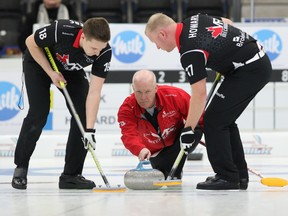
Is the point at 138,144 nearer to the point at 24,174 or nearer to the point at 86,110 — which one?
the point at 86,110

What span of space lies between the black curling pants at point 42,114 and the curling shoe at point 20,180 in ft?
0.15

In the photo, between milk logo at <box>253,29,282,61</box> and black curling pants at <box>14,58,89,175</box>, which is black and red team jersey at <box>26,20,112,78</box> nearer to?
black curling pants at <box>14,58,89,175</box>

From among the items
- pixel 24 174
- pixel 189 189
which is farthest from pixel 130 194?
pixel 24 174

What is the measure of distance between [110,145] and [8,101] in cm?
111

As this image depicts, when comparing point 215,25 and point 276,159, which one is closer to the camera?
point 215,25

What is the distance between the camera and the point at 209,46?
4586 millimetres

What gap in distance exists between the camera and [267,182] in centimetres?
493

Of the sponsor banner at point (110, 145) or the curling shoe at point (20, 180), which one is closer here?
the curling shoe at point (20, 180)

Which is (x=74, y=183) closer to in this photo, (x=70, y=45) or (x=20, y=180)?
(x=20, y=180)

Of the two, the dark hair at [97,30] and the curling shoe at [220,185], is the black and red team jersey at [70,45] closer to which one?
the dark hair at [97,30]

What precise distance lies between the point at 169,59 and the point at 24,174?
332 centimetres

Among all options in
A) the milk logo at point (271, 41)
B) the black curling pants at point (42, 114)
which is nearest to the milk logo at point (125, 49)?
the milk logo at point (271, 41)

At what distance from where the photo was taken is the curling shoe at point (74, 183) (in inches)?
197

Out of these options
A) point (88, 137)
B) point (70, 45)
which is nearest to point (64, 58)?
point (70, 45)
